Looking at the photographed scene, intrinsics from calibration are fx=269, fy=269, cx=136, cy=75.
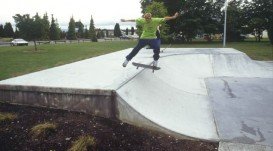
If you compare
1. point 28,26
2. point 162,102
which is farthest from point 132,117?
point 28,26

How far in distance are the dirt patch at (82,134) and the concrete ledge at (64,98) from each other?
0.17 meters

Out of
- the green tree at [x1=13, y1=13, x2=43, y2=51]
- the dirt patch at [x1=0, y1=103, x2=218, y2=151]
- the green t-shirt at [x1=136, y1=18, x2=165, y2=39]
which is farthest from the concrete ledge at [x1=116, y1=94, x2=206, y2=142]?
the green tree at [x1=13, y1=13, x2=43, y2=51]

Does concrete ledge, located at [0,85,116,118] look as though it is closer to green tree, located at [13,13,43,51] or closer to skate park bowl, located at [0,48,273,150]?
skate park bowl, located at [0,48,273,150]

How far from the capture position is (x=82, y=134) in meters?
5.37

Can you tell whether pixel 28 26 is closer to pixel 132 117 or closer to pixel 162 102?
pixel 162 102

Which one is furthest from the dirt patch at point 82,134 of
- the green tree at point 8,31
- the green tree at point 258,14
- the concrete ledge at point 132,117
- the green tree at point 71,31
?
the green tree at point 8,31

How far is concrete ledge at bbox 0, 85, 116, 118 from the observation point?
598cm

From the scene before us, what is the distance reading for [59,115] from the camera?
20.3 ft

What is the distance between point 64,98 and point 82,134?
52.1 inches

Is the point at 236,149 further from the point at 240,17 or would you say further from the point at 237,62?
the point at 240,17

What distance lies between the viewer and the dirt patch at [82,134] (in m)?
5.08

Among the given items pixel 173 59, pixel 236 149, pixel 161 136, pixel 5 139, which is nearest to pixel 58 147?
pixel 5 139

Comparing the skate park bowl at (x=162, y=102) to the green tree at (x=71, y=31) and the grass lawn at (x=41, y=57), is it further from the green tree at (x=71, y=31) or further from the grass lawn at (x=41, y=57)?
the green tree at (x=71, y=31)

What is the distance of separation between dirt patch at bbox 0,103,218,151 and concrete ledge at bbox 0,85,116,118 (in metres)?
0.17
